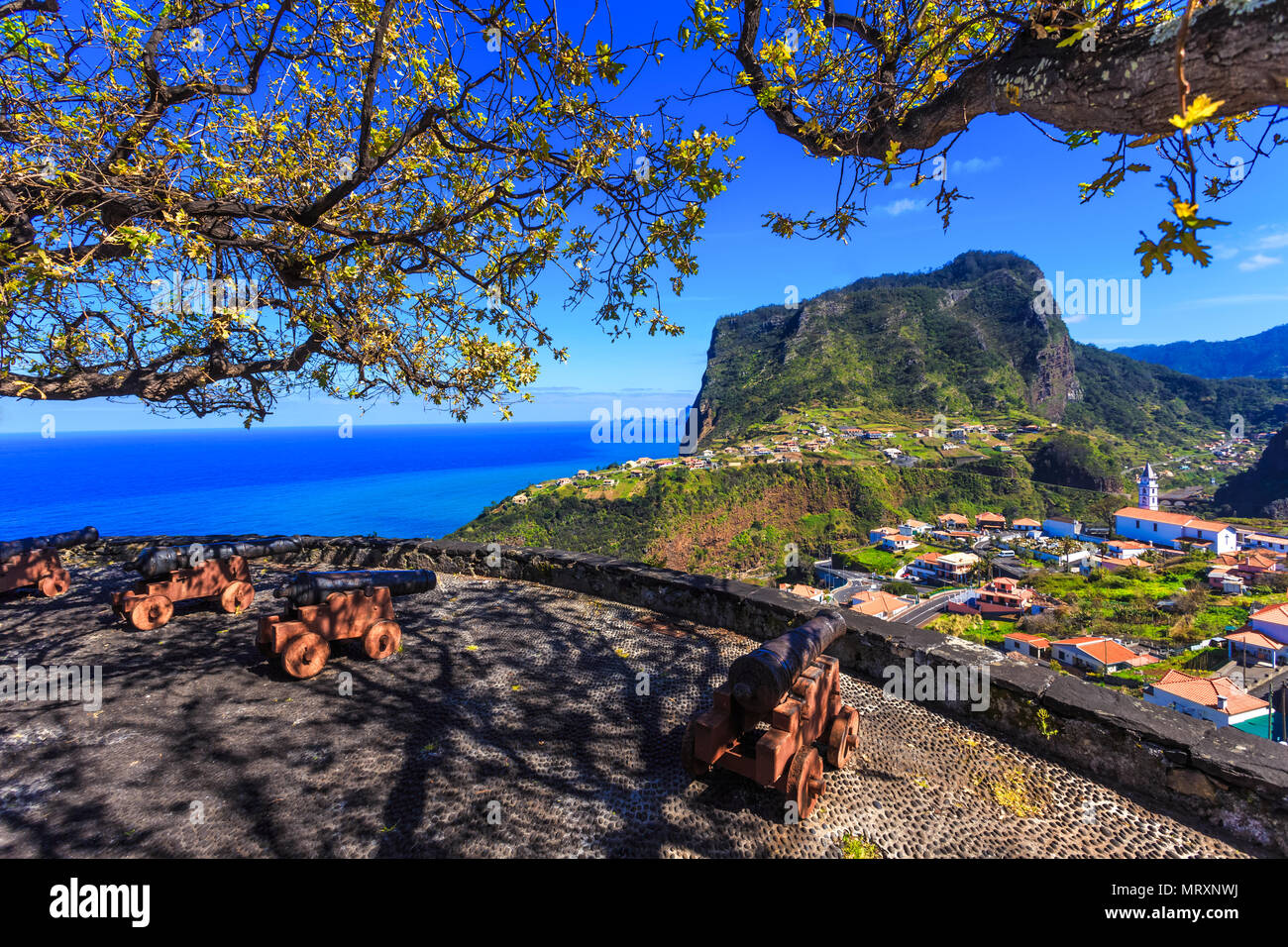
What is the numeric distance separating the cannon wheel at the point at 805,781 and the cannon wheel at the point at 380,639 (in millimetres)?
3444

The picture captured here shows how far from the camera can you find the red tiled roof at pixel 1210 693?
9190mm

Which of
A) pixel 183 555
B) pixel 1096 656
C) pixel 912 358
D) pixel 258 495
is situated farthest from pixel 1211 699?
pixel 258 495

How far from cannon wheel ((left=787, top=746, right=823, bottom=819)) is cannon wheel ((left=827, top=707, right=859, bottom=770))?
291mm

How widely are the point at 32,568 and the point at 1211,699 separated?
19317mm

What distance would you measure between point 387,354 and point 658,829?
5251 millimetres

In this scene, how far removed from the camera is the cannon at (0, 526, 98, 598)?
594 centimetres

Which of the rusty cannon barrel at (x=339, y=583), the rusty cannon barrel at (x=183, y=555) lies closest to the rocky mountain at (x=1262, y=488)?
the rusty cannon barrel at (x=339, y=583)

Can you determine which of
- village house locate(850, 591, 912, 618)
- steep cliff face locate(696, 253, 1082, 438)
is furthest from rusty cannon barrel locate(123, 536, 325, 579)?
steep cliff face locate(696, 253, 1082, 438)

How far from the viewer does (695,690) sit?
376 cm

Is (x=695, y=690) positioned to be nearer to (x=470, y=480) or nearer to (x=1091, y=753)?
(x=1091, y=753)

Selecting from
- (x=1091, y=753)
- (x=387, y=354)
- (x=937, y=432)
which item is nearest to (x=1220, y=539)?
(x=937, y=432)

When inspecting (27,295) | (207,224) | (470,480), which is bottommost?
(470,480)

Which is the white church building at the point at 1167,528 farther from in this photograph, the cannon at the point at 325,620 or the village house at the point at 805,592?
the cannon at the point at 325,620

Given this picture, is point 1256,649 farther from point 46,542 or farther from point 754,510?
point 754,510
